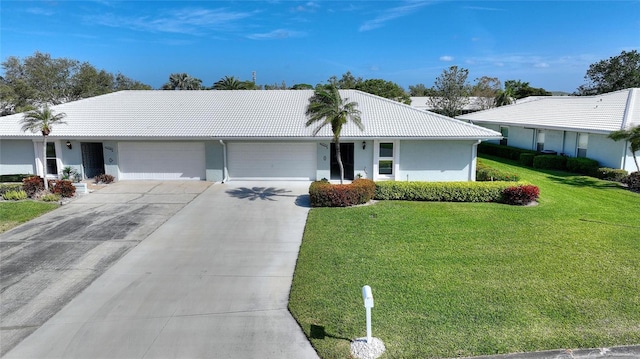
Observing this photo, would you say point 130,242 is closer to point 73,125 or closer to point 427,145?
point 73,125

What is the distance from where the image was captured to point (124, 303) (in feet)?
25.7

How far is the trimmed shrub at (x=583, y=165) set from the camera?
21.6 metres

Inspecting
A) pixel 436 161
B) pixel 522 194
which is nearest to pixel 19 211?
pixel 436 161

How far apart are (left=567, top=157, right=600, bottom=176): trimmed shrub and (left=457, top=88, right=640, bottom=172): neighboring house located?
74 centimetres

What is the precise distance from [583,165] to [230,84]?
34.9 meters

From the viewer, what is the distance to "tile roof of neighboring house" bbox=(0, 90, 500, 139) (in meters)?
18.6

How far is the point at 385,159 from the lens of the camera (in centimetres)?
1898

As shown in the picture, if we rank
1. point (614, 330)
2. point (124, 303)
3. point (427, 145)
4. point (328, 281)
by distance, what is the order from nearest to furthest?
point (614, 330) → point (124, 303) → point (328, 281) → point (427, 145)

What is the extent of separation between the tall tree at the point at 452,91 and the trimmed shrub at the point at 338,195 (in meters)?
32.1

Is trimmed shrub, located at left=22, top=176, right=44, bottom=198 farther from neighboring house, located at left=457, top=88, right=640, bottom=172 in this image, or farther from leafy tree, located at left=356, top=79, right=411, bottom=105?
leafy tree, located at left=356, top=79, right=411, bottom=105

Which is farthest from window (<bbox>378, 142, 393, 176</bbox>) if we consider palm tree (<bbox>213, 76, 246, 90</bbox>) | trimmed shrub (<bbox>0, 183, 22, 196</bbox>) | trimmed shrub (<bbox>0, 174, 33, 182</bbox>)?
palm tree (<bbox>213, 76, 246, 90</bbox>)

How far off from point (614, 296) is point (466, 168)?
1126cm

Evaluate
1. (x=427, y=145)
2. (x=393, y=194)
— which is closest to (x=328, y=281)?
(x=393, y=194)

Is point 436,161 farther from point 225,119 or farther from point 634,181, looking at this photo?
point 225,119
